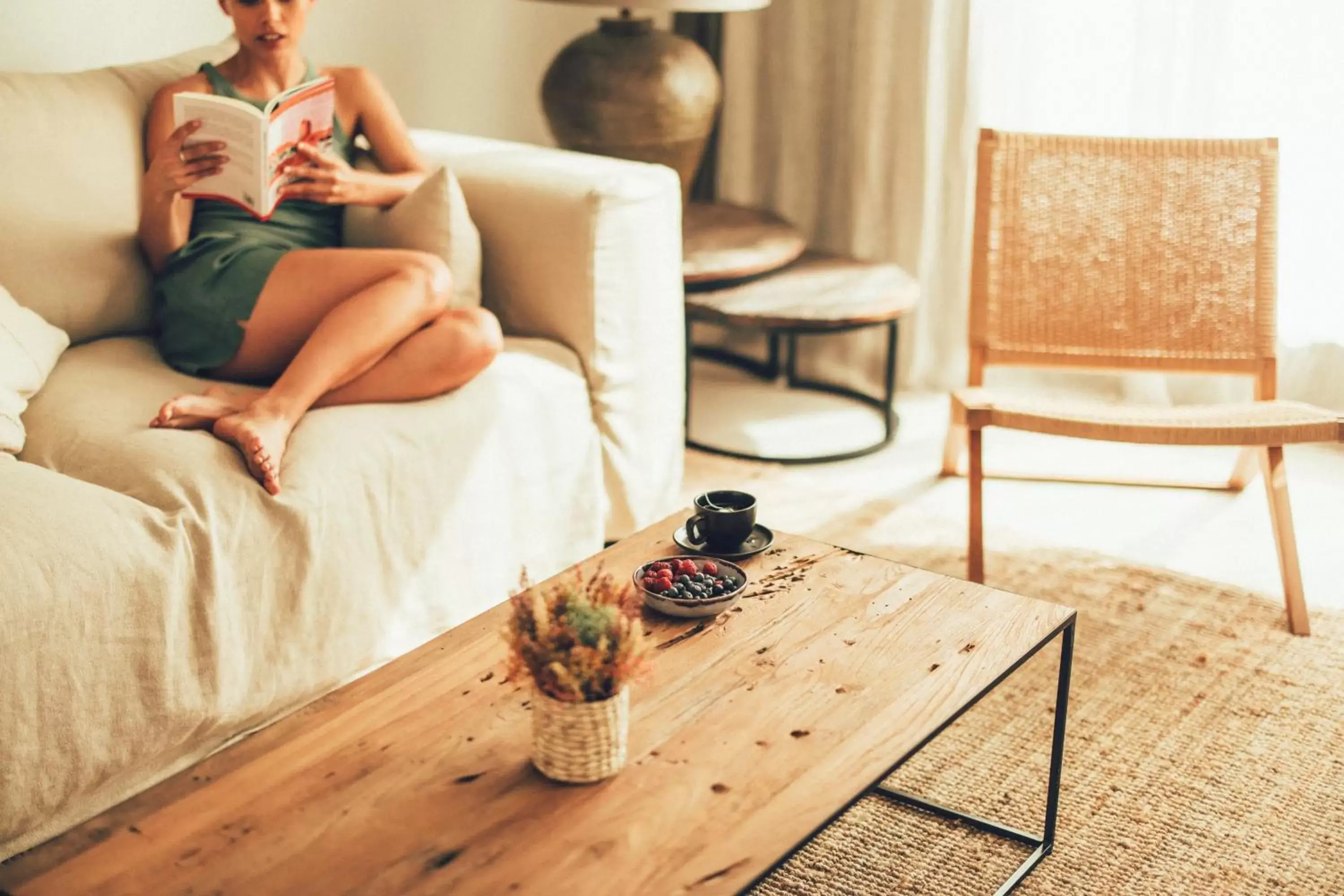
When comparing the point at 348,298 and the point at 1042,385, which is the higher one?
the point at 348,298

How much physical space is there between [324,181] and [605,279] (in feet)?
1.62

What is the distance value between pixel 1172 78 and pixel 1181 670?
1.60 metres

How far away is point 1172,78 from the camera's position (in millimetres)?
3178

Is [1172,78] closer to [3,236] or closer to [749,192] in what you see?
[749,192]

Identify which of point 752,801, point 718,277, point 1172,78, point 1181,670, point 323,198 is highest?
point 1172,78

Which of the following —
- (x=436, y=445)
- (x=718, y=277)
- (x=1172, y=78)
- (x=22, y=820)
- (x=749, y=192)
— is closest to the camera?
(x=22, y=820)

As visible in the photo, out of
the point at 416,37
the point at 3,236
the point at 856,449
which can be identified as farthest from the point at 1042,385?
the point at 3,236

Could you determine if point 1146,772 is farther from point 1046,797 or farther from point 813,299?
point 813,299

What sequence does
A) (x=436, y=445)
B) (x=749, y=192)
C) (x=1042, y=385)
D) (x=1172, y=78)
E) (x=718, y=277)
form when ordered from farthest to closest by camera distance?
(x=749, y=192) → (x=1042, y=385) → (x=1172, y=78) → (x=718, y=277) → (x=436, y=445)

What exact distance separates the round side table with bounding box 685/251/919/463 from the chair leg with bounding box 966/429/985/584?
0.54 metres

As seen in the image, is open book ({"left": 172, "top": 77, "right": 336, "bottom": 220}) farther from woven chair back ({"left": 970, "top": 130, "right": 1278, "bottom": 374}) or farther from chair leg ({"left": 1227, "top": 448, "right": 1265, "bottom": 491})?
chair leg ({"left": 1227, "top": 448, "right": 1265, "bottom": 491})

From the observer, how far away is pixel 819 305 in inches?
114

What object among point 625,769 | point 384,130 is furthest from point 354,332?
point 625,769

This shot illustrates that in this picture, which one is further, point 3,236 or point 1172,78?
point 1172,78
